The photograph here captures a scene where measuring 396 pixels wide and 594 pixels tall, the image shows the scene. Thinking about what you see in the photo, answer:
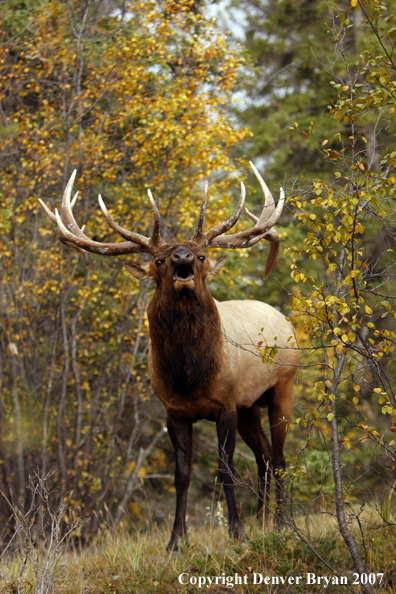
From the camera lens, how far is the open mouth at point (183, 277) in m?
4.68

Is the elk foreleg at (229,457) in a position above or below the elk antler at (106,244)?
below

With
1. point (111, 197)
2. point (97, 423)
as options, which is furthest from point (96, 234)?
point (97, 423)

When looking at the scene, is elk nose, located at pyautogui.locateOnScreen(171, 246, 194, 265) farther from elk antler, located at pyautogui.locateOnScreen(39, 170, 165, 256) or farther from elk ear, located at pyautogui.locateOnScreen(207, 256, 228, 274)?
elk ear, located at pyautogui.locateOnScreen(207, 256, 228, 274)

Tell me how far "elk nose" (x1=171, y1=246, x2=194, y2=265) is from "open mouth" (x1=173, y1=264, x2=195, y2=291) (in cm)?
6

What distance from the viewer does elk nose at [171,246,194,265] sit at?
4.70 metres

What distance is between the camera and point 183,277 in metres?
4.79

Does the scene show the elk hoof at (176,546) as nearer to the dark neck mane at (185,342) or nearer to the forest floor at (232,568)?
the forest floor at (232,568)

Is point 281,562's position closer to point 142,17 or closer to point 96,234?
point 96,234

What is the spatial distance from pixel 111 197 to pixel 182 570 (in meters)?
6.84

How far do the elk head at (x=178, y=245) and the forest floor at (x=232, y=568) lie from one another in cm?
199

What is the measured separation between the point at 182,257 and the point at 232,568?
2.29 m

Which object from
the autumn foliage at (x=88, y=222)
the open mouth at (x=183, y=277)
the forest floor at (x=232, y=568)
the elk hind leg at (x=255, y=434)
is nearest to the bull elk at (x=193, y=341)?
the open mouth at (x=183, y=277)

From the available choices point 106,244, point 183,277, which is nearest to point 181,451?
point 183,277

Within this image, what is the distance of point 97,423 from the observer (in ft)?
30.8
